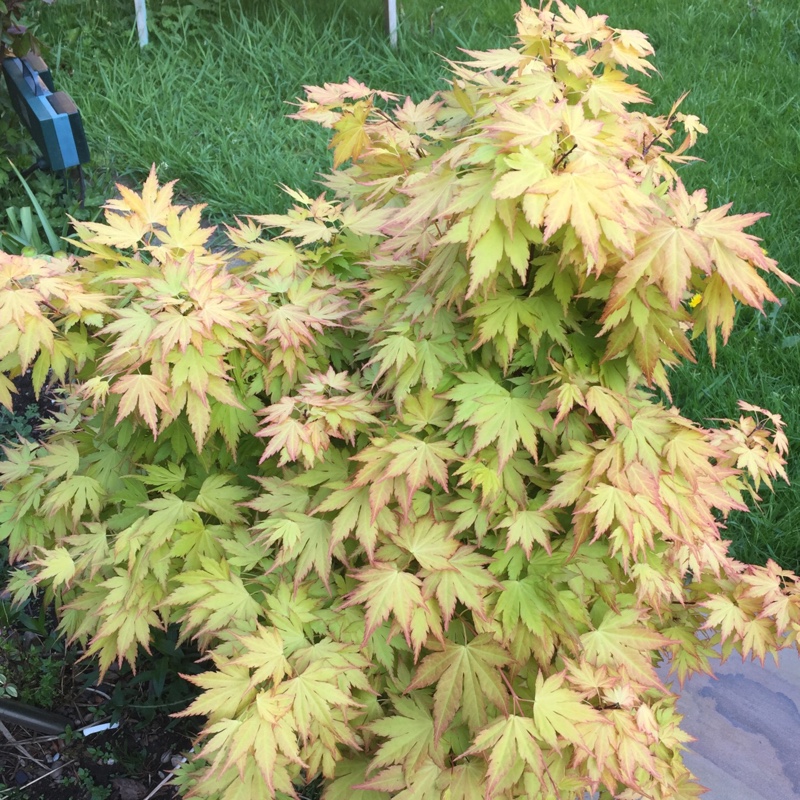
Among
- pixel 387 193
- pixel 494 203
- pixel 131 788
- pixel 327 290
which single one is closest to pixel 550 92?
pixel 494 203

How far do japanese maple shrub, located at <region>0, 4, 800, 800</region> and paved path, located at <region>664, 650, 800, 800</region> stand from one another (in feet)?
1.52

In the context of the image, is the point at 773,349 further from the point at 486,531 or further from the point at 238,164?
the point at 238,164

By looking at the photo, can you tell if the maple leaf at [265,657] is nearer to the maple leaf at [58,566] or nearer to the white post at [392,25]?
the maple leaf at [58,566]

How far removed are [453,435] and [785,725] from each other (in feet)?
4.63

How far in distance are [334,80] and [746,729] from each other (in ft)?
12.1

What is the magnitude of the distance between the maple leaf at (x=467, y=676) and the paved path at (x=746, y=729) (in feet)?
2.99

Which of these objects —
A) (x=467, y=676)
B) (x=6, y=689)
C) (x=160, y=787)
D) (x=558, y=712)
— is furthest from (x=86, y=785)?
(x=558, y=712)

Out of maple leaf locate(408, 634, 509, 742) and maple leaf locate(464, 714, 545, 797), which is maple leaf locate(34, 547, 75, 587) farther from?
maple leaf locate(464, 714, 545, 797)

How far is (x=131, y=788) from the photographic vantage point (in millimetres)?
2006

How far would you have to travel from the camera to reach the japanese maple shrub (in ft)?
3.90

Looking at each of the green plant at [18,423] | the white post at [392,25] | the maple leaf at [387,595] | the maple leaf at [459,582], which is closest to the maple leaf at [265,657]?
the maple leaf at [387,595]

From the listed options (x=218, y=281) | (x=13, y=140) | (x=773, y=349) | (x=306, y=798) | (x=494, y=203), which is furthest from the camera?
(x=13, y=140)

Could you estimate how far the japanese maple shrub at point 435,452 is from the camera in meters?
1.19

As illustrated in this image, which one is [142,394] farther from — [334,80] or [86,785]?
[334,80]
